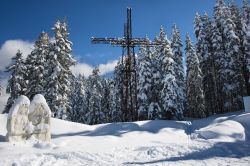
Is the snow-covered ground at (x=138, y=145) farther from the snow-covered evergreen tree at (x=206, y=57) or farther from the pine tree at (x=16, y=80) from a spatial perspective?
the snow-covered evergreen tree at (x=206, y=57)

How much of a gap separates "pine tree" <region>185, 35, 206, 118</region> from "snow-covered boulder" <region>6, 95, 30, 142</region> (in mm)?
36102

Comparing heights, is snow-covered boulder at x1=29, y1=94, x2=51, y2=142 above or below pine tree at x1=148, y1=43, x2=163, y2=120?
below

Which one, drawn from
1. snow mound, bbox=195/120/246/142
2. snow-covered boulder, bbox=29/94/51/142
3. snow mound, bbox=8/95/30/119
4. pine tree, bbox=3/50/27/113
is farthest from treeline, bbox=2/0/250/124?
snow mound, bbox=195/120/246/142

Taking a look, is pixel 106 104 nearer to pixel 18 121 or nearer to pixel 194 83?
pixel 194 83

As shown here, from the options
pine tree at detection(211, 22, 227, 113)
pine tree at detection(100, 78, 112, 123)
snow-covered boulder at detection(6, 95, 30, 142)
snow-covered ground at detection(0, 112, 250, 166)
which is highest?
pine tree at detection(211, 22, 227, 113)

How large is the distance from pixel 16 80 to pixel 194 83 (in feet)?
90.1

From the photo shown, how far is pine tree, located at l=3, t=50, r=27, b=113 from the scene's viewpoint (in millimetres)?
35438

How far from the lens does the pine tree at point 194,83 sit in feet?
165

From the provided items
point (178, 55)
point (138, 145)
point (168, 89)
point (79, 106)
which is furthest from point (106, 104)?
point (138, 145)

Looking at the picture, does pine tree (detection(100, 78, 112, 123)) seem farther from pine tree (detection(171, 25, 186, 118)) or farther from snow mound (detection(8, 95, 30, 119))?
snow mound (detection(8, 95, 30, 119))

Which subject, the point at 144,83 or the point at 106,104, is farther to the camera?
the point at 106,104

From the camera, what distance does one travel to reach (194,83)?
51031 millimetres

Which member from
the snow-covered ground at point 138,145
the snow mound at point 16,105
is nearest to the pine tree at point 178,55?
the snow-covered ground at point 138,145

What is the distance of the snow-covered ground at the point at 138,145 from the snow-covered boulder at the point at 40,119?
2.06ft
